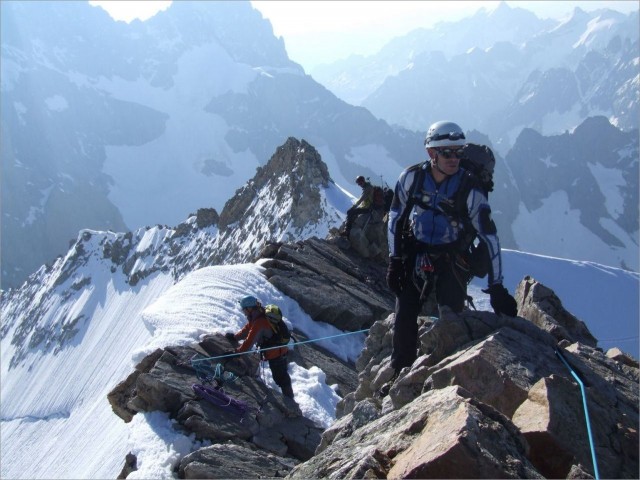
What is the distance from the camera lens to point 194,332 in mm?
12688

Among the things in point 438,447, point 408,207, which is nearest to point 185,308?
point 408,207

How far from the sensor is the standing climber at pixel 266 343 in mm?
11539

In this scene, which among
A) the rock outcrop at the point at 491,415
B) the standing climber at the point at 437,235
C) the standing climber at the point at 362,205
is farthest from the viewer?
the standing climber at the point at 362,205

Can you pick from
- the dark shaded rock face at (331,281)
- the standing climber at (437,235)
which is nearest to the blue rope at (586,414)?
the standing climber at (437,235)

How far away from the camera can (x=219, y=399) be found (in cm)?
1030

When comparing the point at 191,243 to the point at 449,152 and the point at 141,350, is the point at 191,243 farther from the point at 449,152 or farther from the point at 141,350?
the point at 449,152

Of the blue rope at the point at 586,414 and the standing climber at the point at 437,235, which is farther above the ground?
the standing climber at the point at 437,235

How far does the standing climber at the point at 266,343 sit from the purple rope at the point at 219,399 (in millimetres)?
1226

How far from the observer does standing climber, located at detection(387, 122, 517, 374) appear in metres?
7.85

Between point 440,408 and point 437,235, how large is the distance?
3367 millimetres

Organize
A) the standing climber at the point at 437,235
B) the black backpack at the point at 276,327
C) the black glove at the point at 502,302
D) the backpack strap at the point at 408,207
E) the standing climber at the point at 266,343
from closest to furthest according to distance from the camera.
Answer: the black glove at the point at 502,302 → the standing climber at the point at 437,235 → the backpack strap at the point at 408,207 → the standing climber at the point at 266,343 → the black backpack at the point at 276,327

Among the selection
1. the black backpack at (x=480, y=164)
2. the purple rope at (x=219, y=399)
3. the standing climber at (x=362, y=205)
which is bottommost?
the purple rope at (x=219, y=399)

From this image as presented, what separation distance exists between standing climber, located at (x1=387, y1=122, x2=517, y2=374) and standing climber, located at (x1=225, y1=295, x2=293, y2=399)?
3.48m

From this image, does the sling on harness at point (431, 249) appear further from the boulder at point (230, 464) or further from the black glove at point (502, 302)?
the boulder at point (230, 464)
